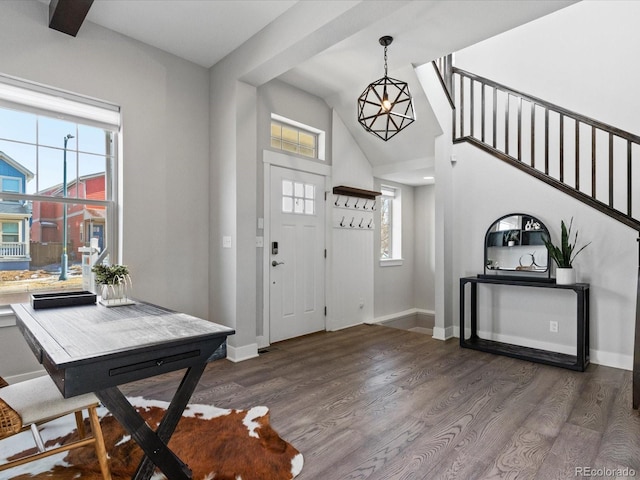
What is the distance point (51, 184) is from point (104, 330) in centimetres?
191

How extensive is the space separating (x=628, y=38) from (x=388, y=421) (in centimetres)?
444

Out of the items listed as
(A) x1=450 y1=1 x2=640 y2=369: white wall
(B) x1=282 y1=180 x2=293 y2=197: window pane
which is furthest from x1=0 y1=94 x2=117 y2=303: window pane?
(A) x1=450 y1=1 x2=640 y2=369: white wall

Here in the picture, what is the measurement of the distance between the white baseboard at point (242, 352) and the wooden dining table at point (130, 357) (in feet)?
5.42

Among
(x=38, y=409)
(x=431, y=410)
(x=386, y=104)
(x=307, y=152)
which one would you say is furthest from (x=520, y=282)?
(x=38, y=409)

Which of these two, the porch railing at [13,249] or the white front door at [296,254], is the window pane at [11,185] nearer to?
the porch railing at [13,249]

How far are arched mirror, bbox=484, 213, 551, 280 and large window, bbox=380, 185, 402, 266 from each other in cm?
197

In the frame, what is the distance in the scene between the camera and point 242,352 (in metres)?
3.55

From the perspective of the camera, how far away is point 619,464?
6.13 feet

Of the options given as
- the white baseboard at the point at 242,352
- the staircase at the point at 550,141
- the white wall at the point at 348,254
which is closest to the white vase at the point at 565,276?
the staircase at the point at 550,141

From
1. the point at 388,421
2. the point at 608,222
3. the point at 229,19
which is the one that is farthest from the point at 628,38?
the point at 388,421

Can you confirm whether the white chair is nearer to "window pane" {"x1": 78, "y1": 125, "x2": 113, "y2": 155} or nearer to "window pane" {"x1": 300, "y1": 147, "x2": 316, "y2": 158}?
"window pane" {"x1": 78, "y1": 125, "x2": 113, "y2": 155}

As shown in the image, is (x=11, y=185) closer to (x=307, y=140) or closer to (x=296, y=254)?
(x=296, y=254)

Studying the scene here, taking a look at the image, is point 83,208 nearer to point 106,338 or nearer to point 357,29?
point 106,338

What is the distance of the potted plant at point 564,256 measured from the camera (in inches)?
135
